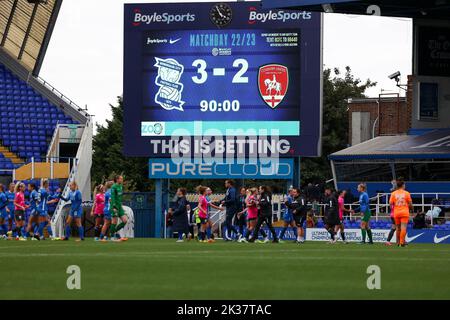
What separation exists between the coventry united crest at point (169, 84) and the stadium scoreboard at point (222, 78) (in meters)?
0.04

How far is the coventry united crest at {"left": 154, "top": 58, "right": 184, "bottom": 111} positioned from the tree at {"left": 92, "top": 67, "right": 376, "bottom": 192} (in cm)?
2643

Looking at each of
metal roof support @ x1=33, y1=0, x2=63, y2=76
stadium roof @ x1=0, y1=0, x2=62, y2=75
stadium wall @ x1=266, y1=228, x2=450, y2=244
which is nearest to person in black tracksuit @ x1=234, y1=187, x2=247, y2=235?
stadium wall @ x1=266, y1=228, x2=450, y2=244

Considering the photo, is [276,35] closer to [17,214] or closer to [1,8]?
[17,214]

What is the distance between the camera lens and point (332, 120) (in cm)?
8594

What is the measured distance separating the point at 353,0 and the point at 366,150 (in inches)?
599

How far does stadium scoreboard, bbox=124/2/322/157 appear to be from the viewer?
1841 inches

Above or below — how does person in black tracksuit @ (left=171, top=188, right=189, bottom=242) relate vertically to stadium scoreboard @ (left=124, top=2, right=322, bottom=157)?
below

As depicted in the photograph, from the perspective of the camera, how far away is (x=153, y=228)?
53594mm

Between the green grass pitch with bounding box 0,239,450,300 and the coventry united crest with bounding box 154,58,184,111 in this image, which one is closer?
the green grass pitch with bounding box 0,239,450,300

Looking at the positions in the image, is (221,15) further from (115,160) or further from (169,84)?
(115,160)

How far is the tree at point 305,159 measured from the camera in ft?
267

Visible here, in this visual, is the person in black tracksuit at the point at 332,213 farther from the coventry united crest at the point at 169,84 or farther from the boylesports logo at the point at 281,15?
the coventry united crest at the point at 169,84

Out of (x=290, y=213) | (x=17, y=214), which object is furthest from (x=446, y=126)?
(x=17, y=214)

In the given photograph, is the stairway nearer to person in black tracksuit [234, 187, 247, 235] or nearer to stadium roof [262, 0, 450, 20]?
stadium roof [262, 0, 450, 20]
